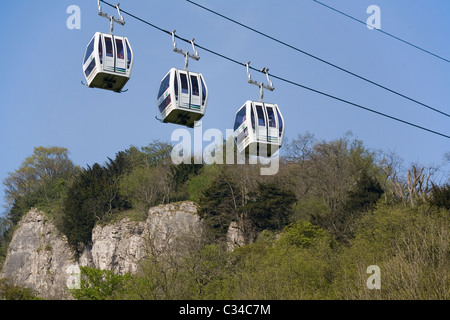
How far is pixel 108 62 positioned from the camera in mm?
28500

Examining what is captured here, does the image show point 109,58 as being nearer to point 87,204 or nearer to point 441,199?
point 441,199

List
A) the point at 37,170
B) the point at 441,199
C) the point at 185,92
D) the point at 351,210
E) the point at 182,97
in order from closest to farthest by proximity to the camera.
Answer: the point at 182,97 → the point at 185,92 → the point at 441,199 → the point at 351,210 → the point at 37,170

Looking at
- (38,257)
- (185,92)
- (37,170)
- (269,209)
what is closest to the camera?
(185,92)

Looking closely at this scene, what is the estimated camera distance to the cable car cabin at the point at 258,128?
2853 centimetres

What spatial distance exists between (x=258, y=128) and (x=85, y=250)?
4199cm

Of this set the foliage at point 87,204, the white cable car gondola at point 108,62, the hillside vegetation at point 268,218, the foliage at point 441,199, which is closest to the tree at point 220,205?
the hillside vegetation at point 268,218

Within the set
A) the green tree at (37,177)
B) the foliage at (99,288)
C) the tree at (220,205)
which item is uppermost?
the green tree at (37,177)

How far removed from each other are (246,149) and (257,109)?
1.51 meters

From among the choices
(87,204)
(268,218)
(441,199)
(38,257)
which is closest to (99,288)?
(268,218)

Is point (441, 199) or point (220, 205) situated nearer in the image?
point (441, 199)

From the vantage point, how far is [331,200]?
6028 cm

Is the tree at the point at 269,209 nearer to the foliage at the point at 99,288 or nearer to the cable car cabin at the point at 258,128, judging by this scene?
the foliage at the point at 99,288

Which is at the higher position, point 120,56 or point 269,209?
point 269,209
